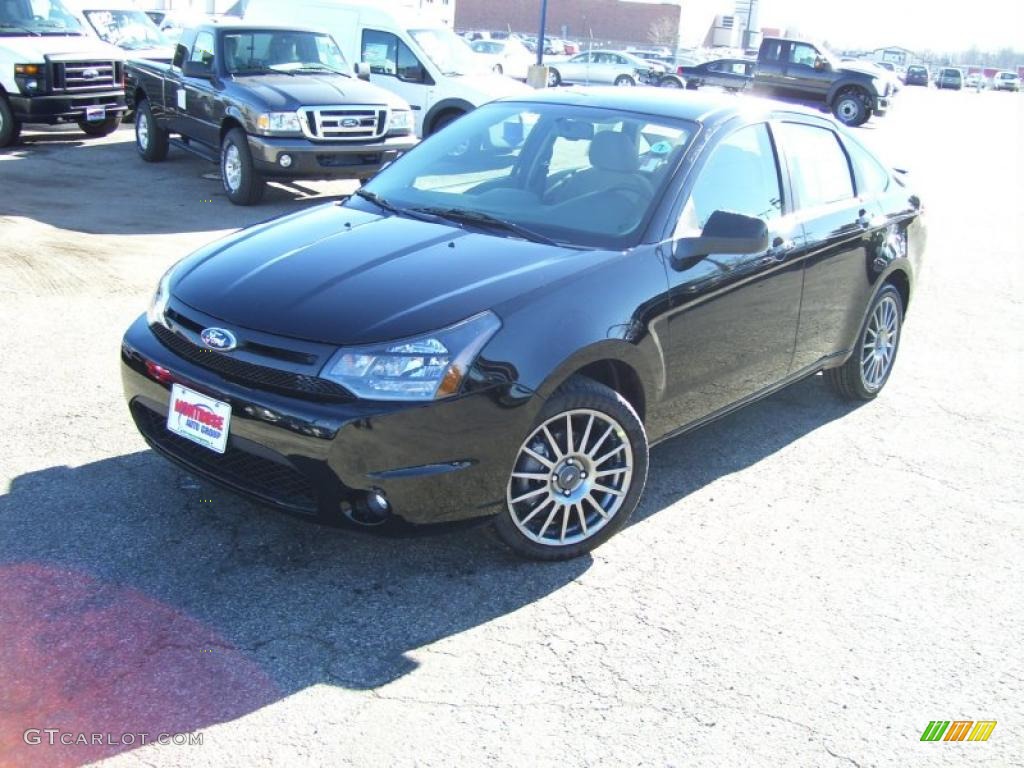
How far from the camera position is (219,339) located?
12.1 ft

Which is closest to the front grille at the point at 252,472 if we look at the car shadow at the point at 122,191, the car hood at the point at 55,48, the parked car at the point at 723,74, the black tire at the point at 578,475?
the black tire at the point at 578,475

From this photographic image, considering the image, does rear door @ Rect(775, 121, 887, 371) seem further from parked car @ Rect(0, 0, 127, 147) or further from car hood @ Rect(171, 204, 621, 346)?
parked car @ Rect(0, 0, 127, 147)

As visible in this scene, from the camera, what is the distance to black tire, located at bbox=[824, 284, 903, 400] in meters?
5.86

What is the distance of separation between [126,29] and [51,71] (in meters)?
4.41

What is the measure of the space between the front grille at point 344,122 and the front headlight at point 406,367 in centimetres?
762

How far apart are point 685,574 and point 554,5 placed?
100415mm

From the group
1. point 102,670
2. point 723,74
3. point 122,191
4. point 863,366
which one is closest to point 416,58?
point 122,191

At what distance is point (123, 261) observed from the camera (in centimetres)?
812

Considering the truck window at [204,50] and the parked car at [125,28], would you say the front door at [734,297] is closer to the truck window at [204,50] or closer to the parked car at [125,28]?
the truck window at [204,50]

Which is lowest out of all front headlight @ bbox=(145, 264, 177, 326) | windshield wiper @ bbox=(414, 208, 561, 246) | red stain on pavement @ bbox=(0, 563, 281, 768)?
red stain on pavement @ bbox=(0, 563, 281, 768)

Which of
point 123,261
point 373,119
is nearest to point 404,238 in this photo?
point 123,261

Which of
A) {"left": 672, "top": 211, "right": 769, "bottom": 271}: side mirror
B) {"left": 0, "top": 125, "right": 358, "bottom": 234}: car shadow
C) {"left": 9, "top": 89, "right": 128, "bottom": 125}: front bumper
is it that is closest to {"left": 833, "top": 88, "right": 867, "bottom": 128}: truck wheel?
{"left": 0, "top": 125, "right": 358, "bottom": 234}: car shadow

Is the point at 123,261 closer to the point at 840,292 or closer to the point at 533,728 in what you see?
the point at 840,292

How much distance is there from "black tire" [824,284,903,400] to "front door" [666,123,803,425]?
942 millimetres
